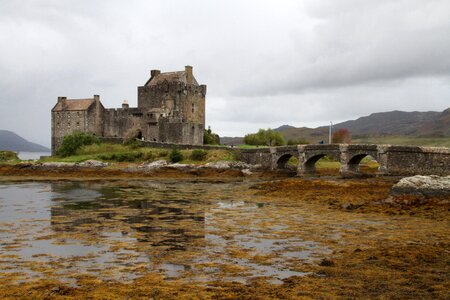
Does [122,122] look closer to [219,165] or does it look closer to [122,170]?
[122,170]

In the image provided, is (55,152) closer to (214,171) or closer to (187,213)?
(214,171)

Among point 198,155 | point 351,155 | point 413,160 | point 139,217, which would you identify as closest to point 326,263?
point 139,217

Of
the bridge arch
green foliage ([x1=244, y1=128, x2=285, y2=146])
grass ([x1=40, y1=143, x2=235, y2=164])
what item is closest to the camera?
the bridge arch

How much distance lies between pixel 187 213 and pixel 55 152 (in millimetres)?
61148

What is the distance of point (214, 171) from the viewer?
55500 mm

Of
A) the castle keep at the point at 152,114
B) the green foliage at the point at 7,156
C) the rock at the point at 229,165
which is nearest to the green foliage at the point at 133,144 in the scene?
the castle keep at the point at 152,114

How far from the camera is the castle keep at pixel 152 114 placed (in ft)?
231

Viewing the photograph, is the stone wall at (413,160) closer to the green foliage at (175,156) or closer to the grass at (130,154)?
the grass at (130,154)

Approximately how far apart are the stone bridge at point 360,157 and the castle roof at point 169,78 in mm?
18322

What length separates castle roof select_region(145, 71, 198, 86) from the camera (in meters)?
73.0

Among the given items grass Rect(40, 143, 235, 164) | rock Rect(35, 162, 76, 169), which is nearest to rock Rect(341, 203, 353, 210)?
grass Rect(40, 143, 235, 164)

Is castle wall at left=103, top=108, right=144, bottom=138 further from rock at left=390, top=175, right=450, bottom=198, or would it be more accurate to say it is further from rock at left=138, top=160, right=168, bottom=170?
rock at left=390, top=175, right=450, bottom=198

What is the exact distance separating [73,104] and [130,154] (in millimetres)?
22693

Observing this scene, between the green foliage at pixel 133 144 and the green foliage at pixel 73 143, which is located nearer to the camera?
the green foliage at pixel 133 144
